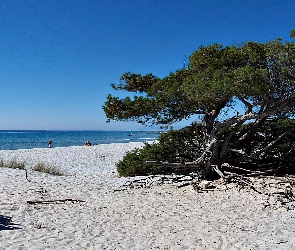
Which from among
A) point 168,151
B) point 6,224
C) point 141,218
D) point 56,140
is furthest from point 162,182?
point 56,140

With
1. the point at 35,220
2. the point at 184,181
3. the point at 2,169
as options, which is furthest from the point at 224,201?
the point at 2,169

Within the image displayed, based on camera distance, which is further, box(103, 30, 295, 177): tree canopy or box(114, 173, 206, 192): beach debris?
box(114, 173, 206, 192): beach debris

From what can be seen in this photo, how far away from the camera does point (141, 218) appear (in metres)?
7.20

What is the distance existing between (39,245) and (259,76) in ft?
20.8

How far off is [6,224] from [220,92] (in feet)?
18.8

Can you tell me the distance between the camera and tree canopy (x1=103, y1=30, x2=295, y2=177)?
831cm

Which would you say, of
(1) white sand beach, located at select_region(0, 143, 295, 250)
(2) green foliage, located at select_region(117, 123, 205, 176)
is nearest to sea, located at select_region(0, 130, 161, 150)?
(2) green foliage, located at select_region(117, 123, 205, 176)

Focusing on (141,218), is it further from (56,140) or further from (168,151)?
(56,140)

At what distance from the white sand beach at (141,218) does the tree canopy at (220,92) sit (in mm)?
2010

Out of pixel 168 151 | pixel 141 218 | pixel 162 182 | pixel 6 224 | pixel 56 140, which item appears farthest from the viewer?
pixel 56 140

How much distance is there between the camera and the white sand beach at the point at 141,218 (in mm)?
5516

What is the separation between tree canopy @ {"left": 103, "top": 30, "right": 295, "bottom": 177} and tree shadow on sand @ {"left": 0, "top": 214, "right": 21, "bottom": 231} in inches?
199

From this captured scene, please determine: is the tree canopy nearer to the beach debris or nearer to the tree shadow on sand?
the beach debris

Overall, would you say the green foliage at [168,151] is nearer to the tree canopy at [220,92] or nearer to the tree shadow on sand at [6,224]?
the tree canopy at [220,92]
